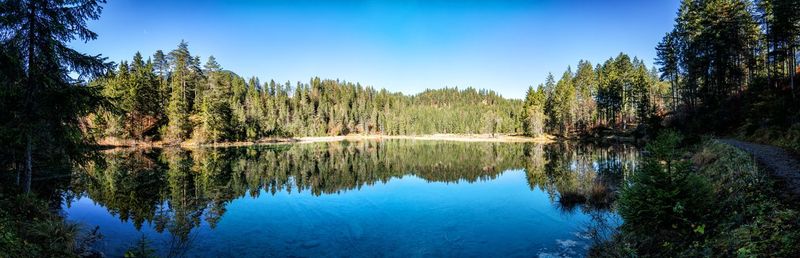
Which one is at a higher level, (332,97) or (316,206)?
(332,97)

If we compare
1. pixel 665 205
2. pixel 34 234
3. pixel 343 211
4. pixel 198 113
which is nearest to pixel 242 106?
pixel 198 113

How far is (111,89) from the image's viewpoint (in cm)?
6200

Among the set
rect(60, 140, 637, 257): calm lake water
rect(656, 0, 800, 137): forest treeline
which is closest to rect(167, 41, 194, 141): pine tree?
rect(60, 140, 637, 257): calm lake water

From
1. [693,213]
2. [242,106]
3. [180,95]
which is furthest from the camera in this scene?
[242,106]

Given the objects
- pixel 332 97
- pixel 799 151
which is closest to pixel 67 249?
pixel 799 151

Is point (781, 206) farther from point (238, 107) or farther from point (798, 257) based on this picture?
point (238, 107)

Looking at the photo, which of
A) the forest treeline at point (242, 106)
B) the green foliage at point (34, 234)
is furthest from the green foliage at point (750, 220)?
the forest treeline at point (242, 106)

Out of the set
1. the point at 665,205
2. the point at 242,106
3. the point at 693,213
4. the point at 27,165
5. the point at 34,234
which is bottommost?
Result: the point at 34,234

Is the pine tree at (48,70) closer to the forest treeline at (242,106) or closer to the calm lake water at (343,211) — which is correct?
the calm lake water at (343,211)

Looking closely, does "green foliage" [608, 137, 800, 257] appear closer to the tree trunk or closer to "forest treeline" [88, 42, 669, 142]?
the tree trunk

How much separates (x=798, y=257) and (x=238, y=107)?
305 ft

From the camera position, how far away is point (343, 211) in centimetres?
1972

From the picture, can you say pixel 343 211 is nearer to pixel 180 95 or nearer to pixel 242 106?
pixel 180 95

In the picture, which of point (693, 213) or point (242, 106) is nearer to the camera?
point (693, 213)
